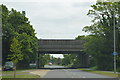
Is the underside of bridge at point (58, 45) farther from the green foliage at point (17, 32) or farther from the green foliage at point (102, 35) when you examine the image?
the green foliage at point (102, 35)

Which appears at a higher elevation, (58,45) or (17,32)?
(17,32)

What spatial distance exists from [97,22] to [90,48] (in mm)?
6420

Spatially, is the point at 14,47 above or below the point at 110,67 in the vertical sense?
above

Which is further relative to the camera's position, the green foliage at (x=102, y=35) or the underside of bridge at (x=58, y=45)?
the underside of bridge at (x=58, y=45)

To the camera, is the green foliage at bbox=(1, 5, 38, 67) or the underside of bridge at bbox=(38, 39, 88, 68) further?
the underside of bridge at bbox=(38, 39, 88, 68)

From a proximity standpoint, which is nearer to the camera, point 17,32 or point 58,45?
point 17,32

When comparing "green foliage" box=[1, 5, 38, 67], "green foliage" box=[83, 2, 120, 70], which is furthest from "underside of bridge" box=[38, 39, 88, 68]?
"green foliage" box=[83, 2, 120, 70]

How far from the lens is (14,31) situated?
57719mm

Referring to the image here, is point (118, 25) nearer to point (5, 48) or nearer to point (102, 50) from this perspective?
point (102, 50)

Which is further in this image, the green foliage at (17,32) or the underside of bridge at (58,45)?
the underside of bridge at (58,45)

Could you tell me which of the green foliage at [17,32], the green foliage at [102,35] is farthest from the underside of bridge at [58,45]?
the green foliage at [102,35]

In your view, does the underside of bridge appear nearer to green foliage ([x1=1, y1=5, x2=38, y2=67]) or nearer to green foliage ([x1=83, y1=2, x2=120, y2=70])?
green foliage ([x1=1, y1=5, x2=38, y2=67])

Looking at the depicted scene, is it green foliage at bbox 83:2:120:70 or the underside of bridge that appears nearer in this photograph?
green foliage at bbox 83:2:120:70

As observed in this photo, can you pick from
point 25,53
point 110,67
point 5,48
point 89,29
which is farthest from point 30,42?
point 110,67
